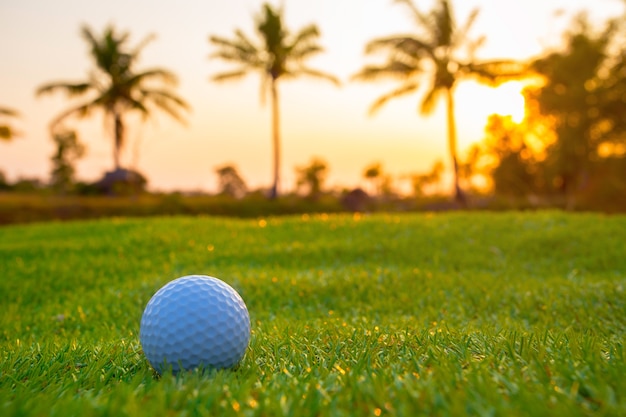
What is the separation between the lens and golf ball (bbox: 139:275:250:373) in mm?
3375

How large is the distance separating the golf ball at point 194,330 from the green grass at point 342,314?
5.9 inches

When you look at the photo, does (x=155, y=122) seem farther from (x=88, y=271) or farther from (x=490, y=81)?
(x=88, y=271)

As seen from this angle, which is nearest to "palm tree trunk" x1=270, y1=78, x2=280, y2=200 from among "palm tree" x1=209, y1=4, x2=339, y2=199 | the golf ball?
"palm tree" x1=209, y1=4, x2=339, y2=199

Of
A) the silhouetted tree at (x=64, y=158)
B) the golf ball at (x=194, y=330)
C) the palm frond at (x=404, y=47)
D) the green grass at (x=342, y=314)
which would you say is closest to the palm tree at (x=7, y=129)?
the silhouetted tree at (x=64, y=158)

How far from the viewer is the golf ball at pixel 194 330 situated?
3.38 metres

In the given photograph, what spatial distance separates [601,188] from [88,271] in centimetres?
3037

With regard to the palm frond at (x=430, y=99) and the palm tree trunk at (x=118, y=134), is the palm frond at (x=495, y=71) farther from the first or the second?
the palm tree trunk at (x=118, y=134)

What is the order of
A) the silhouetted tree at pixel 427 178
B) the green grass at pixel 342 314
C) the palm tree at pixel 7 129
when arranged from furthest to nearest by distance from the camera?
the silhouetted tree at pixel 427 178 < the palm tree at pixel 7 129 < the green grass at pixel 342 314

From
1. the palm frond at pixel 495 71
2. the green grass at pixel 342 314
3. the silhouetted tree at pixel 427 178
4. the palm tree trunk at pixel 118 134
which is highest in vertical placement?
the palm frond at pixel 495 71

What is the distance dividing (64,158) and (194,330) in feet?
101

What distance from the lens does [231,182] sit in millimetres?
38938

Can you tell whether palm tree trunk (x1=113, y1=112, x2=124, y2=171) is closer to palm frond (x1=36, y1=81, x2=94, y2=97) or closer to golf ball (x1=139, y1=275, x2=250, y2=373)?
palm frond (x1=36, y1=81, x2=94, y2=97)

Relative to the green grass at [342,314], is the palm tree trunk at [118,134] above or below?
above

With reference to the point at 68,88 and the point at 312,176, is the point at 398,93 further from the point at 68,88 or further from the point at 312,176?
the point at 68,88
